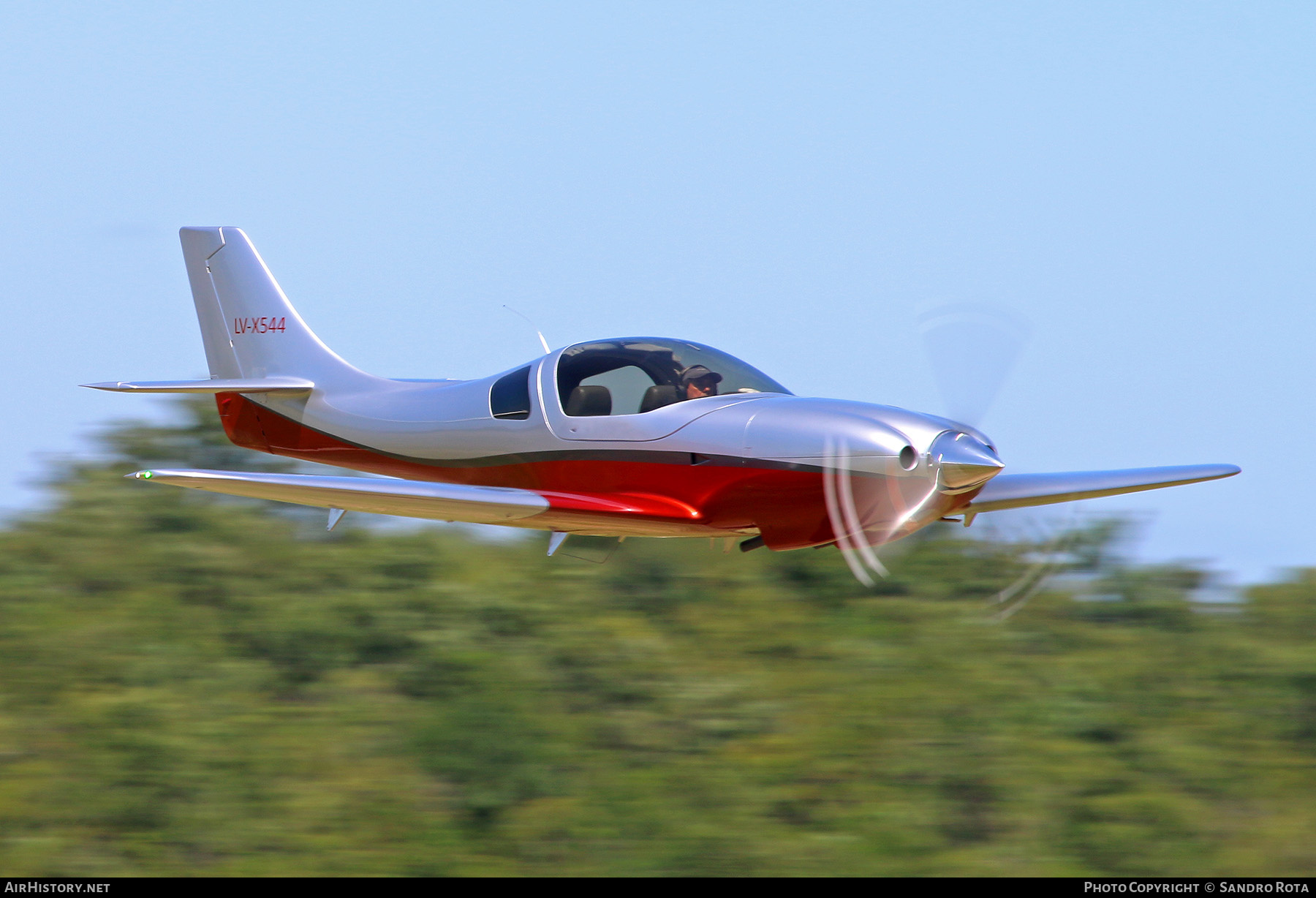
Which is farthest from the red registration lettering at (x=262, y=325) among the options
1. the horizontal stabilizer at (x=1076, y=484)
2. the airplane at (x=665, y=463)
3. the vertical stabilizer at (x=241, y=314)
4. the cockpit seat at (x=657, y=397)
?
the horizontal stabilizer at (x=1076, y=484)

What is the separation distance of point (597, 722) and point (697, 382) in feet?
11.4

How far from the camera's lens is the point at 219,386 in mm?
11398

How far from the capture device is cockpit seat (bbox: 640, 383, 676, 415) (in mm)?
8438

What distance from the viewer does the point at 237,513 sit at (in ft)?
49.0

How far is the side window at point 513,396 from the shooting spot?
9.10m

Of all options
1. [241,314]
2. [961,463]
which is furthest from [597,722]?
[241,314]

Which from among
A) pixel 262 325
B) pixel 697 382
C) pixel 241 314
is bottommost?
pixel 697 382

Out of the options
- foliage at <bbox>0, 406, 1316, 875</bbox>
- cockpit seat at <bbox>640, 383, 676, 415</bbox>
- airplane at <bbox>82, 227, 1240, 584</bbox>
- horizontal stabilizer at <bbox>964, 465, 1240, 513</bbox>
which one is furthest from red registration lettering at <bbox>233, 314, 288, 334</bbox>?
horizontal stabilizer at <bbox>964, 465, 1240, 513</bbox>

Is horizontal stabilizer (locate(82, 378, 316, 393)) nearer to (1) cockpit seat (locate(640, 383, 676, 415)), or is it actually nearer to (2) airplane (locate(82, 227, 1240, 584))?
(2) airplane (locate(82, 227, 1240, 584))

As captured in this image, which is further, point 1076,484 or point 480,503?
point 1076,484

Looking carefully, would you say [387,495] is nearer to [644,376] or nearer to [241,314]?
[644,376]

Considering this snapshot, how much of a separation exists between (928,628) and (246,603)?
7.55 meters
